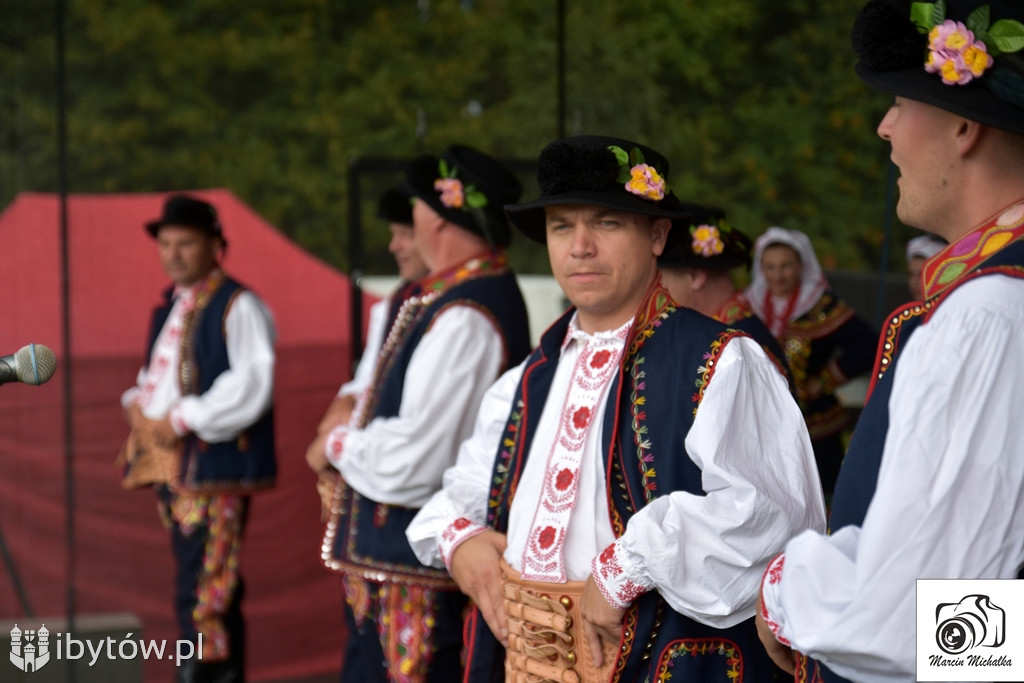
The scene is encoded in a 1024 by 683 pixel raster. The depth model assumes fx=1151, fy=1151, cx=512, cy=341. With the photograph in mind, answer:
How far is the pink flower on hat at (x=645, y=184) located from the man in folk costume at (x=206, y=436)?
256cm

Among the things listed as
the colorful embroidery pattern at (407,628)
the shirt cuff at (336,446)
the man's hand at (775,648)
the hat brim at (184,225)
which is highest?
the hat brim at (184,225)

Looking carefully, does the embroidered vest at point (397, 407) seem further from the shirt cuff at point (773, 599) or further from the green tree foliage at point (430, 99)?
the green tree foliage at point (430, 99)

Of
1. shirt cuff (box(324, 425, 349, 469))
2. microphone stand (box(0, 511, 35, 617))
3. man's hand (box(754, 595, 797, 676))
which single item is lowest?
microphone stand (box(0, 511, 35, 617))

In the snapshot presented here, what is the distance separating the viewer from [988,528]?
1327 mm

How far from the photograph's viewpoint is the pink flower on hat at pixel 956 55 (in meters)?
1.44

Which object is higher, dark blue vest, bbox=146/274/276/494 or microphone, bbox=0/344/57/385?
microphone, bbox=0/344/57/385

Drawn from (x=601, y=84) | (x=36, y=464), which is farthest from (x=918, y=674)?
(x=601, y=84)

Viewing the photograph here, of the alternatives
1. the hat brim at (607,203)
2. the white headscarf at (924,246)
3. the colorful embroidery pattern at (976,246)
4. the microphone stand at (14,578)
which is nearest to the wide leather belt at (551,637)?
the hat brim at (607,203)

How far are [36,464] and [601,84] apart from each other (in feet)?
11.6

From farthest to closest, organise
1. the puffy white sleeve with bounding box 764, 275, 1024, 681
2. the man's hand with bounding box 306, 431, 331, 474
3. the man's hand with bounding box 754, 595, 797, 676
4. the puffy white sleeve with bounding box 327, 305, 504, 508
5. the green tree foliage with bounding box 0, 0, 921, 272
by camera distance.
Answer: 1. the green tree foliage with bounding box 0, 0, 921, 272
2. the man's hand with bounding box 306, 431, 331, 474
3. the puffy white sleeve with bounding box 327, 305, 504, 508
4. the man's hand with bounding box 754, 595, 797, 676
5. the puffy white sleeve with bounding box 764, 275, 1024, 681

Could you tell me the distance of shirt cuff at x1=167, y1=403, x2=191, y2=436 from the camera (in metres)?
4.25

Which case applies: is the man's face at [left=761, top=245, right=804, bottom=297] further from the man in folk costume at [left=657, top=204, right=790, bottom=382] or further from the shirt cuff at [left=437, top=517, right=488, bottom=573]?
the shirt cuff at [left=437, top=517, right=488, bottom=573]

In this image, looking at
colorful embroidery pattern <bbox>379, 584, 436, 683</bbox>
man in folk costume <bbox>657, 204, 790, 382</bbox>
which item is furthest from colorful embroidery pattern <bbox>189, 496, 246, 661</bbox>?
man in folk costume <bbox>657, 204, 790, 382</bbox>

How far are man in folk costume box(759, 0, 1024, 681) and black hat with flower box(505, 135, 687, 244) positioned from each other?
54 cm
